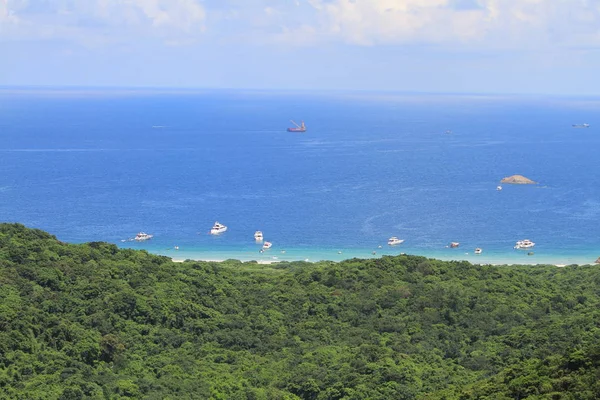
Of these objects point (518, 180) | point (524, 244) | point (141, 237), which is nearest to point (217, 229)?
point (141, 237)

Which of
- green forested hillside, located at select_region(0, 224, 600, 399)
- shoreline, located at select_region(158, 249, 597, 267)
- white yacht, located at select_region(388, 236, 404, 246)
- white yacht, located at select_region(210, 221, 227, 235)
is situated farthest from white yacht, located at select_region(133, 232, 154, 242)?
green forested hillside, located at select_region(0, 224, 600, 399)

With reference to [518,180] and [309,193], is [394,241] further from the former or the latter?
[518,180]

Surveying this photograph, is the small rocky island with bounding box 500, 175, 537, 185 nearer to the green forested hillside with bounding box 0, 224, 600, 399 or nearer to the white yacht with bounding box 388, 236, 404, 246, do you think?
the white yacht with bounding box 388, 236, 404, 246

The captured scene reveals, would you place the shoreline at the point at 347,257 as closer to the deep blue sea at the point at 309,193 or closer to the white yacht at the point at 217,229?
the deep blue sea at the point at 309,193

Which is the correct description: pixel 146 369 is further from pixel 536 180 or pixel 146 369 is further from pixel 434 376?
pixel 536 180

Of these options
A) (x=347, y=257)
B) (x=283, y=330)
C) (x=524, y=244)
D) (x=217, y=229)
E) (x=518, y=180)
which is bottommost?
(x=347, y=257)
